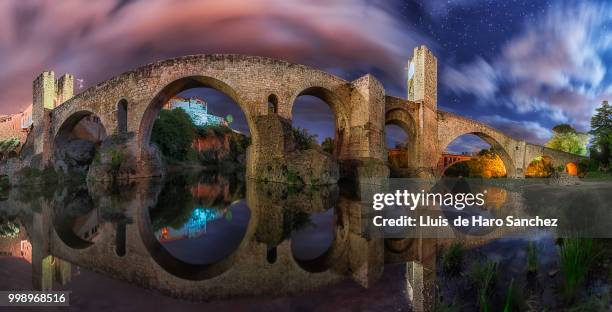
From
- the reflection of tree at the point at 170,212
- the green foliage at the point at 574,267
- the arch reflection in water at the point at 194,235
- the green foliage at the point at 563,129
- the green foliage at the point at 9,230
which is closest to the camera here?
the green foliage at the point at 574,267

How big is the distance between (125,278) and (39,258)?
1709mm

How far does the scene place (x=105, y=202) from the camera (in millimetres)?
9258

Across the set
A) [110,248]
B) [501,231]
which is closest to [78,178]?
[110,248]

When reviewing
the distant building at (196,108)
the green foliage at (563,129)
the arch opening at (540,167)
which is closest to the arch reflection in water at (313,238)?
the arch opening at (540,167)

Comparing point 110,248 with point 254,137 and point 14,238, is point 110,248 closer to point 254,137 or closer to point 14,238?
point 14,238

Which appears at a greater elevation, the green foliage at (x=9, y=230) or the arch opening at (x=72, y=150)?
the arch opening at (x=72, y=150)

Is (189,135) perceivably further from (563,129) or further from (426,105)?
(563,129)

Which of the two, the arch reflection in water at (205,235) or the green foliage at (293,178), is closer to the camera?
the arch reflection in water at (205,235)

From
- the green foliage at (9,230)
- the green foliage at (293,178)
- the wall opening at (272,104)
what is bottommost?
the green foliage at (9,230)

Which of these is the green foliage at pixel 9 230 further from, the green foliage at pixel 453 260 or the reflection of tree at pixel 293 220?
the green foliage at pixel 453 260

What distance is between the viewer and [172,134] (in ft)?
113

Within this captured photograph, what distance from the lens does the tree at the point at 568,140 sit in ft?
159

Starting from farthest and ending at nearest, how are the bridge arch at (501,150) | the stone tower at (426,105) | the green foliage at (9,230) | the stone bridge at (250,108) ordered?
1. the bridge arch at (501,150)
2. the stone tower at (426,105)
3. the stone bridge at (250,108)
4. the green foliage at (9,230)

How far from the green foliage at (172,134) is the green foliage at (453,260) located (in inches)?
1321
